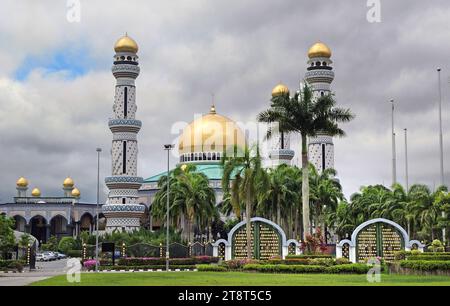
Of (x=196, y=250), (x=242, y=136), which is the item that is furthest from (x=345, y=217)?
(x=242, y=136)

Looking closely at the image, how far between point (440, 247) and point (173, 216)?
25.0 metres

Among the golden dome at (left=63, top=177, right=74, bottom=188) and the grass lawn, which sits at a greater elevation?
the golden dome at (left=63, top=177, right=74, bottom=188)

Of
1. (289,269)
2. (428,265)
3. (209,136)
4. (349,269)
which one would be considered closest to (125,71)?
(209,136)

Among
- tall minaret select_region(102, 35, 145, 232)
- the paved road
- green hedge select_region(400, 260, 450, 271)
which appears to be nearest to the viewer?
the paved road

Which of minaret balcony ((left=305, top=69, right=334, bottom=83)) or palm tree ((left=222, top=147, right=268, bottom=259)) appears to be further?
minaret balcony ((left=305, top=69, right=334, bottom=83))

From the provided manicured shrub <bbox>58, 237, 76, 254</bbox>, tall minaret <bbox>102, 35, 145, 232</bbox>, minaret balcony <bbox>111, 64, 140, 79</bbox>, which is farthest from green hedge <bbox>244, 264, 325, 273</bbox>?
minaret balcony <bbox>111, 64, 140, 79</bbox>

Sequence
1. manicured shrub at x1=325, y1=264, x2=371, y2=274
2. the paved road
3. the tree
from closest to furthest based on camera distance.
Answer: the paved road → manicured shrub at x1=325, y1=264, x2=371, y2=274 → the tree

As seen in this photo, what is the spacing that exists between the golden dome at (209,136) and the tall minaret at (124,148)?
22.2 metres

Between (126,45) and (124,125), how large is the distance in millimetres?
9246

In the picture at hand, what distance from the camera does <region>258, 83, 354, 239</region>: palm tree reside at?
4359 cm

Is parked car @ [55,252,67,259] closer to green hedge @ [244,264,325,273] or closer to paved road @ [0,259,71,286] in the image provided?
paved road @ [0,259,71,286]

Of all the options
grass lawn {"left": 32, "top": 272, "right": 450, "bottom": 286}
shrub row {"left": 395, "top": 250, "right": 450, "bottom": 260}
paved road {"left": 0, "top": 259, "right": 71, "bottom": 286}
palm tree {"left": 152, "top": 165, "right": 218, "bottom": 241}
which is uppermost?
palm tree {"left": 152, "top": 165, "right": 218, "bottom": 241}

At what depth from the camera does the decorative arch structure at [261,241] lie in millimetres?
48875

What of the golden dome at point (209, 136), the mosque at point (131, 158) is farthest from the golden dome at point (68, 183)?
the golden dome at point (209, 136)
